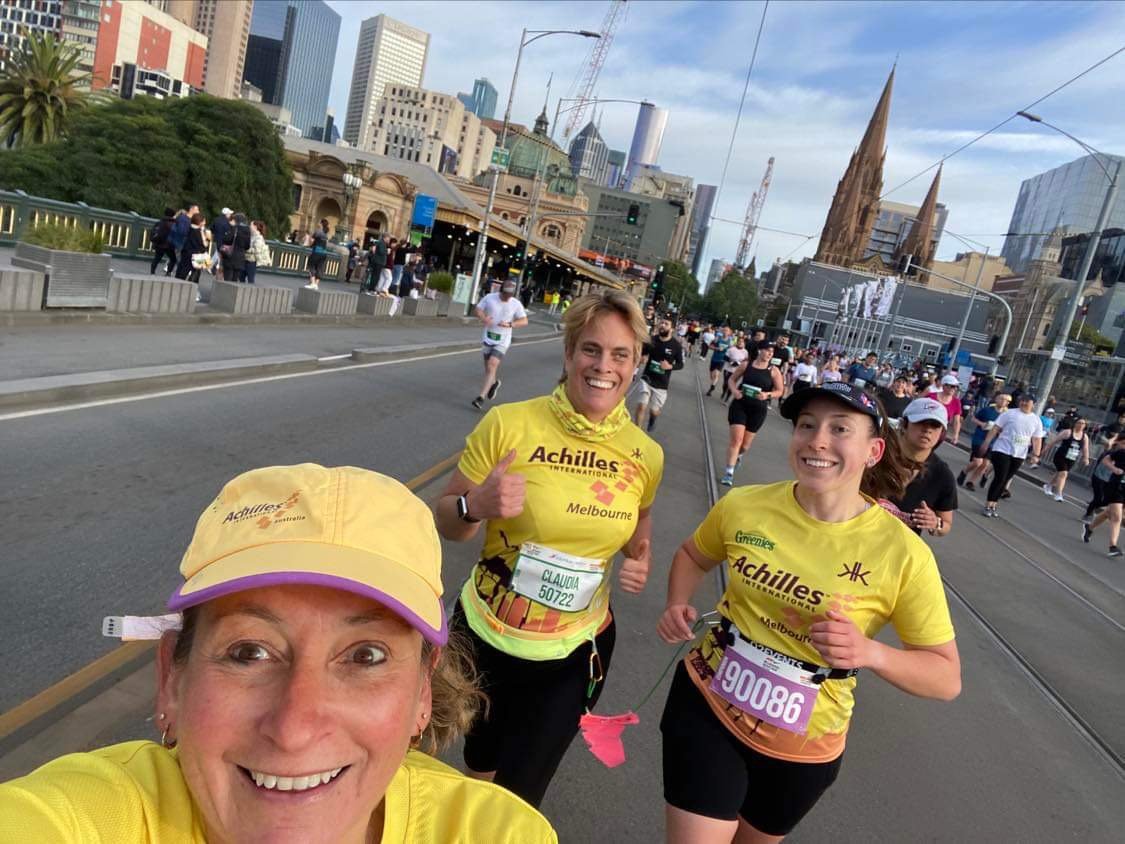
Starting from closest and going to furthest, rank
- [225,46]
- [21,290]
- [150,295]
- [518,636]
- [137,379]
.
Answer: [518,636] < [137,379] < [21,290] < [150,295] < [225,46]

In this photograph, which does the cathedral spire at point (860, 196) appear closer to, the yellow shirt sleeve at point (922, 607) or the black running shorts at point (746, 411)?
the black running shorts at point (746, 411)

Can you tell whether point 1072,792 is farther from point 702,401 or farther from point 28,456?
point 702,401

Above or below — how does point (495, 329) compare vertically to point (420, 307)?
above

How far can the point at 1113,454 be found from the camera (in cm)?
1221

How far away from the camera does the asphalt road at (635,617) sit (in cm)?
354

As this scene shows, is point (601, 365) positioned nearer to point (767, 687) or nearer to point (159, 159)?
point (767, 687)

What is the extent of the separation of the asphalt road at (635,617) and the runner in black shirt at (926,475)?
4.12ft

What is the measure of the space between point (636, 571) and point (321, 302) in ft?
59.1

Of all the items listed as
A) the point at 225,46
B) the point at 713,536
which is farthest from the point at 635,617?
the point at 225,46

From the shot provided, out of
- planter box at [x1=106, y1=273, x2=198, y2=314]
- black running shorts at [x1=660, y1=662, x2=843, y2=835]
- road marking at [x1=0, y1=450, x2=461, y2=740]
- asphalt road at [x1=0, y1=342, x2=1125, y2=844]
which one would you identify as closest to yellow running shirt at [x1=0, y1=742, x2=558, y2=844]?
black running shorts at [x1=660, y1=662, x2=843, y2=835]

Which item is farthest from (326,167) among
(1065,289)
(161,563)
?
(1065,289)

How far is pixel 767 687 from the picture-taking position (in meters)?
2.37

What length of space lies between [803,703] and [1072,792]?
119 inches

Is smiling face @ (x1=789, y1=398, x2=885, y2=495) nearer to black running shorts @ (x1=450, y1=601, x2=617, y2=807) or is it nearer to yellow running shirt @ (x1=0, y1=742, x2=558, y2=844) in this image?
black running shorts @ (x1=450, y1=601, x2=617, y2=807)
